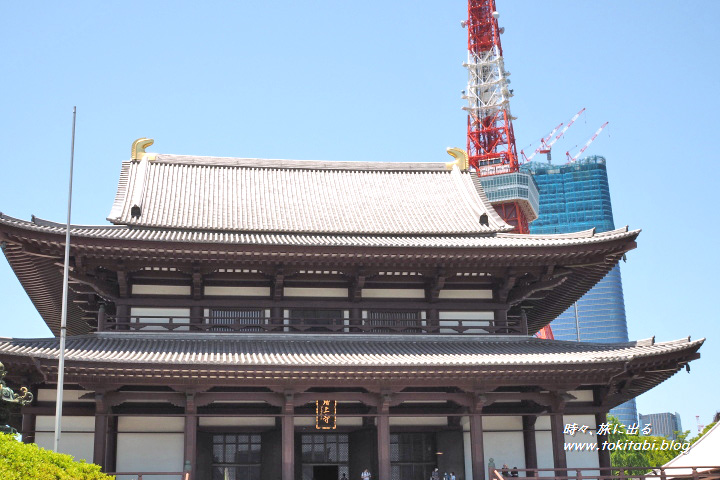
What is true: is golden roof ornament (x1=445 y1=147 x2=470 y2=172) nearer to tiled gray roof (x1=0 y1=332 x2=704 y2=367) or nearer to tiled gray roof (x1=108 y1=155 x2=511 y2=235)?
tiled gray roof (x1=108 y1=155 x2=511 y2=235)

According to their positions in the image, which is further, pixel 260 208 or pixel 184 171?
pixel 184 171

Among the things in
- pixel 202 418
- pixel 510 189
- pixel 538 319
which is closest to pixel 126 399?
pixel 202 418

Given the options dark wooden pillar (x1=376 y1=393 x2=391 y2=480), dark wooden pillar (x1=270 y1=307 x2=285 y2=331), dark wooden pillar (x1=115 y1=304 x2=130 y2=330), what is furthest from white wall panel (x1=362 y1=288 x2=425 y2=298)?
dark wooden pillar (x1=115 y1=304 x2=130 y2=330)

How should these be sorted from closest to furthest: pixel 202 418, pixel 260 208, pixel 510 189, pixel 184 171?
pixel 202 418 < pixel 260 208 < pixel 184 171 < pixel 510 189

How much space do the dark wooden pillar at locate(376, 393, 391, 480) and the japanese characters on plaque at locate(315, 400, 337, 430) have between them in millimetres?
1584

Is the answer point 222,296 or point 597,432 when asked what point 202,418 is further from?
point 597,432

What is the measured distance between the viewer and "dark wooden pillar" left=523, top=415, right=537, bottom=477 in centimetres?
2644

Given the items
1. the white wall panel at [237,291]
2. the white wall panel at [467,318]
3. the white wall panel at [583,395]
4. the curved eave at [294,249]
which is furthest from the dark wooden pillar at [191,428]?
the white wall panel at [583,395]

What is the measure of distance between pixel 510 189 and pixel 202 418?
356 ft

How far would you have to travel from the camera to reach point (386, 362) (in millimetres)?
24250

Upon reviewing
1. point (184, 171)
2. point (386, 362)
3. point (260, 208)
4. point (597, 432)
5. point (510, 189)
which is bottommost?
point (597, 432)

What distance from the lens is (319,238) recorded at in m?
28.8

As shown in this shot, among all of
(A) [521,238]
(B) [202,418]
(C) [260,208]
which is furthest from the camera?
(C) [260,208]

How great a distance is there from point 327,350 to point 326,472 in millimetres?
4657
